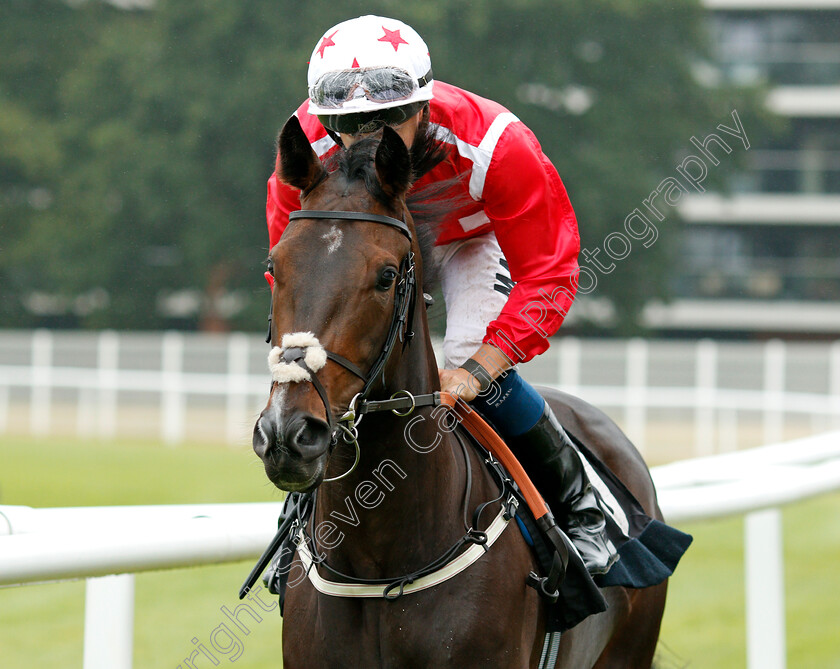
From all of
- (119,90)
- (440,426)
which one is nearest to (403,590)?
(440,426)

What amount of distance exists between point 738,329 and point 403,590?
37.1 meters

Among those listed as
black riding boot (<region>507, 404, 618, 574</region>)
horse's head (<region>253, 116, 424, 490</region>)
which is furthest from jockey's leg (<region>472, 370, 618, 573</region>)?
horse's head (<region>253, 116, 424, 490</region>)

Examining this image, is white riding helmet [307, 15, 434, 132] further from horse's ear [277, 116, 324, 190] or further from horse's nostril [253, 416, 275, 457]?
horse's nostril [253, 416, 275, 457]

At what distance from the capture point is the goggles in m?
2.60

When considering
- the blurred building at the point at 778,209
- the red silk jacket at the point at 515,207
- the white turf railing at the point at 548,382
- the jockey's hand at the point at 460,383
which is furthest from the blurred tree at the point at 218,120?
the jockey's hand at the point at 460,383

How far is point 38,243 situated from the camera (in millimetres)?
30719

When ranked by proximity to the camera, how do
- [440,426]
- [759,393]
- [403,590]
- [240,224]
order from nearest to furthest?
[403,590] → [440,426] → [759,393] → [240,224]

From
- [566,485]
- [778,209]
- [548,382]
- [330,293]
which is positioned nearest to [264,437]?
[330,293]

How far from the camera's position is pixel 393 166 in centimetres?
242

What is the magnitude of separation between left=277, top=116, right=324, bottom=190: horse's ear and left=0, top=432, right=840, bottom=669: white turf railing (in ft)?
3.07

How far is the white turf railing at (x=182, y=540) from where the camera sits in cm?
248

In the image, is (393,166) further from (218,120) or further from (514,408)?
(218,120)

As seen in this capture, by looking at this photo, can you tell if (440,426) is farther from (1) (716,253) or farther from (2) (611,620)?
(1) (716,253)

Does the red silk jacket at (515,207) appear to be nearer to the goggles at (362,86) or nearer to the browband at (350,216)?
the goggles at (362,86)
